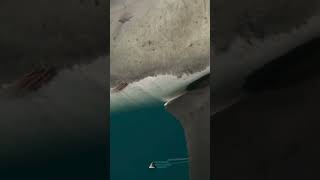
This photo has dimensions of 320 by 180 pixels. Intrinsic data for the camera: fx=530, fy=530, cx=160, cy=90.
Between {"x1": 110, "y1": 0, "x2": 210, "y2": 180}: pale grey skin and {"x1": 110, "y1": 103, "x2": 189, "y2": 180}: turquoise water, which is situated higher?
{"x1": 110, "y1": 0, "x2": 210, "y2": 180}: pale grey skin

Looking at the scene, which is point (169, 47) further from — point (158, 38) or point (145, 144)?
point (145, 144)

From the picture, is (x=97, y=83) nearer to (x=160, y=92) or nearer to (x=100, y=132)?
(x=100, y=132)

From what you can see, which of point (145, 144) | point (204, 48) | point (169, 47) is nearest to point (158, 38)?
point (169, 47)

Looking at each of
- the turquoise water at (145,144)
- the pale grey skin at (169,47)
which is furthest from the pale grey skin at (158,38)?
the turquoise water at (145,144)

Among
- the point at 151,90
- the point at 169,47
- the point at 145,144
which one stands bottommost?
the point at 145,144

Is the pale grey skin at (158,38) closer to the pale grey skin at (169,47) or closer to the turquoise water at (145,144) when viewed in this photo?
the pale grey skin at (169,47)

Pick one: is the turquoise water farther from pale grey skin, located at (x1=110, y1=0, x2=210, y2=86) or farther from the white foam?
pale grey skin, located at (x1=110, y1=0, x2=210, y2=86)

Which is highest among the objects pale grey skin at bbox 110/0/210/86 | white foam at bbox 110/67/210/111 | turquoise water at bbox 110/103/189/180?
pale grey skin at bbox 110/0/210/86

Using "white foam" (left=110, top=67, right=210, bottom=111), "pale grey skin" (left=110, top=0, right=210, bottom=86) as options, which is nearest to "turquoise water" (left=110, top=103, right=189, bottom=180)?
"white foam" (left=110, top=67, right=210, bottom=111)

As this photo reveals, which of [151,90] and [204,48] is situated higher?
[204,48]
